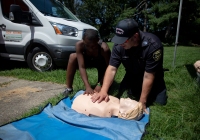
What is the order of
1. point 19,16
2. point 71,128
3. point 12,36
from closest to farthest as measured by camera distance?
point 71,128 → point 19,16 → point 12,36

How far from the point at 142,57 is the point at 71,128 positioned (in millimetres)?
1331

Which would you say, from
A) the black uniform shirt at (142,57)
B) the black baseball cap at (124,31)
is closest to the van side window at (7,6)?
the black uniform shirt at (142,57)

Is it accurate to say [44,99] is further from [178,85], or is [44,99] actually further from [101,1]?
[101,1]

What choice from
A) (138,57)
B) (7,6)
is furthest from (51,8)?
(138,57)

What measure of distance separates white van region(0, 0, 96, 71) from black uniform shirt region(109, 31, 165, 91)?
1999mm

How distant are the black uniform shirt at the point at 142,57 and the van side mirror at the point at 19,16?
9.32ft

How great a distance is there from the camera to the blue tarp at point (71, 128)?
1.79 metres

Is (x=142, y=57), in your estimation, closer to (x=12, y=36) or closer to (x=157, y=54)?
(x=157, y=54)

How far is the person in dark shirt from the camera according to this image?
2715 millimetres

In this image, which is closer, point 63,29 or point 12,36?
point 63,29

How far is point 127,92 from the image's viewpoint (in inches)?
119

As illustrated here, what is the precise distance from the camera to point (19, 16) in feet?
13.9

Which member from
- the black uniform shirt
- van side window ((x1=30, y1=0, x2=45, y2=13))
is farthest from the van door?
the black uniform shirt

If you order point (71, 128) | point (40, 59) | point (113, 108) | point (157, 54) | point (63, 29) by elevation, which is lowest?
point (71, 128)
